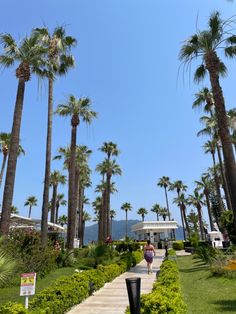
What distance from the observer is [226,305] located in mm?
8570

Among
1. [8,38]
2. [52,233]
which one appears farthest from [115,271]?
[52,233]

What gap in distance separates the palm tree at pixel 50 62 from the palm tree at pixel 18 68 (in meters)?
0.76

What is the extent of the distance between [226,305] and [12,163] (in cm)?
1055

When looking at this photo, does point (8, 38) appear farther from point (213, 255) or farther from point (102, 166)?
point (102, 166)

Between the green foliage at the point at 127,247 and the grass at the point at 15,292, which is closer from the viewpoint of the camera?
the grass at the point at 15,292

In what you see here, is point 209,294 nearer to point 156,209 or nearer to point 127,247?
point 127,247

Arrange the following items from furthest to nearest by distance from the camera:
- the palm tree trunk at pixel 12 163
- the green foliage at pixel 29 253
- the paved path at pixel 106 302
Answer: the palm tree trunk at pixel 12 163, the green foliage at pixel 29 253, the paved path at pixel 106 302

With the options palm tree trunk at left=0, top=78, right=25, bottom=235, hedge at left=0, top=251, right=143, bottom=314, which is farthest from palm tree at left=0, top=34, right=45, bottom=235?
hedge at left=0, top=251, right=143, bottom=314

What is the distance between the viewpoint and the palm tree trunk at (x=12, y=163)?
13.9 meters

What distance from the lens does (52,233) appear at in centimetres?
3306

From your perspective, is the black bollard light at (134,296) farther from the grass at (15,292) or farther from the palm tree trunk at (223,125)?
the palm tree trunk at (223,125)

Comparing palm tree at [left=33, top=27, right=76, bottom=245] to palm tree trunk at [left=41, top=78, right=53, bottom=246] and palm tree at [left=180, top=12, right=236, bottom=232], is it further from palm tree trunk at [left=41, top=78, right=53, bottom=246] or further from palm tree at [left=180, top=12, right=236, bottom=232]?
palm tree at [left=180, top=12, right=236, bottom=232]

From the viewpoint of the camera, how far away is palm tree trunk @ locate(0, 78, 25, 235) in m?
13.9

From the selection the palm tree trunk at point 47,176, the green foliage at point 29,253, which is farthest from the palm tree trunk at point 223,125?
the palm tree trunk at point 47,176
